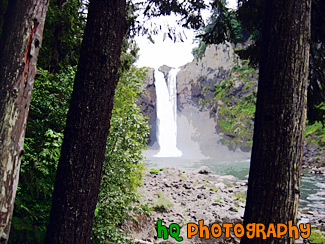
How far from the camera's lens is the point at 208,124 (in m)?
36.0

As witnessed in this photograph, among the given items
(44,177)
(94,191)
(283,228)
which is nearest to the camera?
(283,228)

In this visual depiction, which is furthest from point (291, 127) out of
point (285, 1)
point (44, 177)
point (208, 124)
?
point (208, 124)

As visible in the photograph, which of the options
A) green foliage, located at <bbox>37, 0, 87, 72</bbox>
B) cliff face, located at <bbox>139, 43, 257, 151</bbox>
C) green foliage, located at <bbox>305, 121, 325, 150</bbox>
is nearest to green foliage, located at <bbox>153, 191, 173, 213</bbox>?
green foliage, located at <bbox>37, 0, 87, 72</bbox>

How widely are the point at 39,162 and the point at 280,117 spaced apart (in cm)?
259

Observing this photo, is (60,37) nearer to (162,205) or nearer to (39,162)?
(39,162)

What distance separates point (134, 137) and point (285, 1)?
3.26 m

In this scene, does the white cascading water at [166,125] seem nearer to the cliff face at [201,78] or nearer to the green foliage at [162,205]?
the cliff face at [201,78]

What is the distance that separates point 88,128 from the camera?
1.72m

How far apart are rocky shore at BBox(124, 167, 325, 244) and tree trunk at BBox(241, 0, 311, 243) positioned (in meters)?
3.19

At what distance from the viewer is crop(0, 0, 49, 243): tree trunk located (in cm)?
193

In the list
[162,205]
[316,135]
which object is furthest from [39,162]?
[316,135]

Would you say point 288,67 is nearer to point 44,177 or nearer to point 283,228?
point 283,228

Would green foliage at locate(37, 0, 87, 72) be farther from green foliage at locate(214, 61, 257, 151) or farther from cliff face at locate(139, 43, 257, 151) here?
green foliage at locate(214, 61, 257, 151)

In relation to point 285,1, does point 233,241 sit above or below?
below
